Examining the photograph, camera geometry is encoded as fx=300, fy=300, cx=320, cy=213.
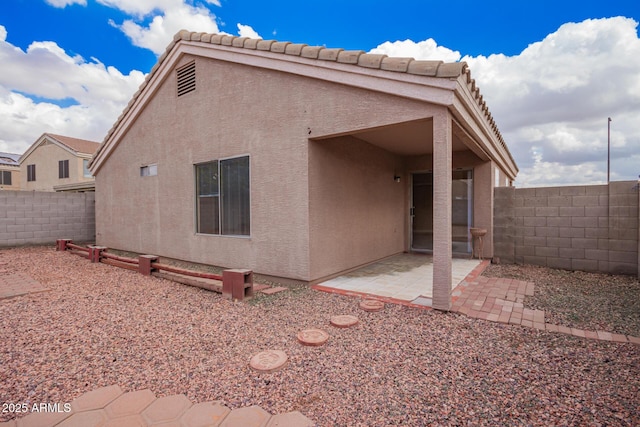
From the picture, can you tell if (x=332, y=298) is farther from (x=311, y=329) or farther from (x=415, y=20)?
(x=415, y=20)

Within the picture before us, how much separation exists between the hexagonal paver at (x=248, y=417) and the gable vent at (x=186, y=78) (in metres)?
7.13

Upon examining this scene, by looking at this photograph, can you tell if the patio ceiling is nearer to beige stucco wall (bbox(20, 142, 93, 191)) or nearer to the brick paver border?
the brick paver border

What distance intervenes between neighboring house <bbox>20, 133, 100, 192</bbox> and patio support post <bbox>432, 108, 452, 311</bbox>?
85.4ft

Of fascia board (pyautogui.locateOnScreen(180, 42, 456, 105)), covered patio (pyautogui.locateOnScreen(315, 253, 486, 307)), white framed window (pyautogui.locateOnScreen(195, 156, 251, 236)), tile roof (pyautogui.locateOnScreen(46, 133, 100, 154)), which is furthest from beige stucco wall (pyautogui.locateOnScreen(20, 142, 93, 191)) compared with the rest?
covered patio (pyautogui.locateOnScreen(315, 253, 486, 307))

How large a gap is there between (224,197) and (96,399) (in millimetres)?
4747

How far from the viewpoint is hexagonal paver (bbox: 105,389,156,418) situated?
2.01 meters

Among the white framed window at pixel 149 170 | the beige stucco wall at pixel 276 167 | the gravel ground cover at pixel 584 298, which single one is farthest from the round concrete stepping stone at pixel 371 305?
the white framed window at pixel 149 170

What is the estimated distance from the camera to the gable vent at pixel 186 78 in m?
7.18

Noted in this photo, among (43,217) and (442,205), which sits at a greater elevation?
(442,205)

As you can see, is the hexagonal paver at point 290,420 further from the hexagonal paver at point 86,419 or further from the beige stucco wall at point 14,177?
the beige stucco wall at point 14,177

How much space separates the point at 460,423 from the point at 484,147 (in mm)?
6121

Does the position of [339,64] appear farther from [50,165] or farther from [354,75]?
[50,165]

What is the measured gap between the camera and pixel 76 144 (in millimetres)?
24547

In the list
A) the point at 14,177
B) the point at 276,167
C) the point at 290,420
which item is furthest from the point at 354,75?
the point at 14,177
